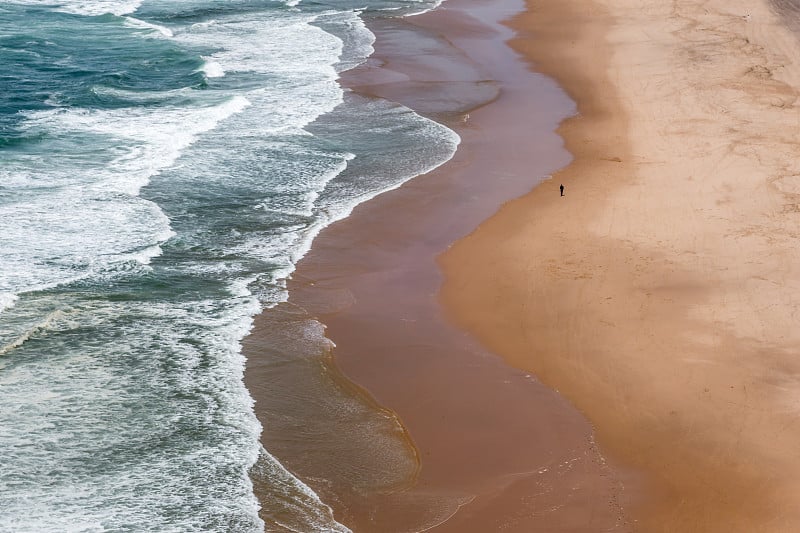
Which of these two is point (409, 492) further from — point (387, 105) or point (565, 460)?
point (387, 105)

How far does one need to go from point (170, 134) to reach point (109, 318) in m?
10.0

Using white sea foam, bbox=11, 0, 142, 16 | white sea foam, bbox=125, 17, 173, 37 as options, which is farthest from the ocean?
white sea foam, bbox=11, 0, 142, 16

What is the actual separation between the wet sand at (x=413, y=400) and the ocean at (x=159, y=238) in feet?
1.46

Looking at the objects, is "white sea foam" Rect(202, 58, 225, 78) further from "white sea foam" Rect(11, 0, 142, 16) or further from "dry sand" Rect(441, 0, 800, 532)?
"dry sand" Rect(441, 0, 800, 532)

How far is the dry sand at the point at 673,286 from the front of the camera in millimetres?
11578

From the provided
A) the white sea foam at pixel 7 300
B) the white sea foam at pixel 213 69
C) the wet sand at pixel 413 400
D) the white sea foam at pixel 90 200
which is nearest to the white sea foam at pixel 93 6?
the white sea foam at pixel 213 69

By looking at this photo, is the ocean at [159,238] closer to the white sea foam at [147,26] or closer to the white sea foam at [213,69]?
the white sea foam at [213,69]

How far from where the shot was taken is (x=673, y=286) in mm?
15727

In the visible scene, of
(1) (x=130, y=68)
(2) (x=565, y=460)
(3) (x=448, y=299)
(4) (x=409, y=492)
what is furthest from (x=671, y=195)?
(1) (x=130, y=68)

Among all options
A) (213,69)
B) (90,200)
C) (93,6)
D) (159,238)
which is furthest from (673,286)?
(93,6)

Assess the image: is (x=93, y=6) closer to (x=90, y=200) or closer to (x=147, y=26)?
(x=147, y=26)

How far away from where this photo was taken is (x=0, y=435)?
1174cm

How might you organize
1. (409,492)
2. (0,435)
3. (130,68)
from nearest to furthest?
(409,492), (0,435), (130,68)

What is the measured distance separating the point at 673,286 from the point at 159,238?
9.34 metres
